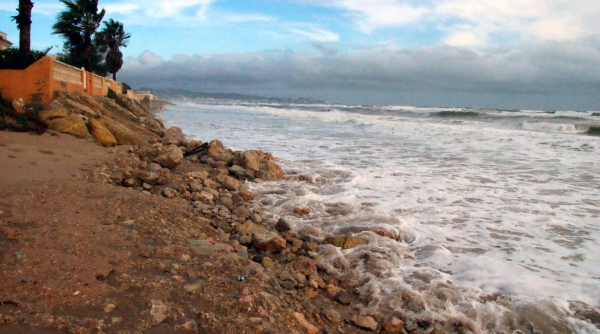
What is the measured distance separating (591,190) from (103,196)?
872cm

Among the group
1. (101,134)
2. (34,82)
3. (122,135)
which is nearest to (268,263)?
(101,134)

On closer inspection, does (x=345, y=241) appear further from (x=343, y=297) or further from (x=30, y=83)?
(x=30, y=83)

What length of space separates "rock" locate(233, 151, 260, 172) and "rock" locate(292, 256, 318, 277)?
4.71 m

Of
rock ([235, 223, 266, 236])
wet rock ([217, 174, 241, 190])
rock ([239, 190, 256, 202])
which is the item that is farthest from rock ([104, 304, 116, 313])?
wet rock ([217, 174, 241, 190])

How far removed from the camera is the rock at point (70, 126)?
9.26m

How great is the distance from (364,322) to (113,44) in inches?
1545

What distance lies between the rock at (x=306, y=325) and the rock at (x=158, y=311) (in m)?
0.98

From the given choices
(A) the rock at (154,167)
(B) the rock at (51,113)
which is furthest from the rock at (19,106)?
(A) the rock at (154,167)

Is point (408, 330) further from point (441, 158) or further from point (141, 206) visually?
point (441, 158)

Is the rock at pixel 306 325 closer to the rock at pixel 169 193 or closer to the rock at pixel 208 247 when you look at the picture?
the rock at pixel 208 247

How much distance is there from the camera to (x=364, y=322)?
3.44 meters

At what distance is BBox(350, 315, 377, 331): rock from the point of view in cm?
342

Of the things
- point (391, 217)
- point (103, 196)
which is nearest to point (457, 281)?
point (391, 217)

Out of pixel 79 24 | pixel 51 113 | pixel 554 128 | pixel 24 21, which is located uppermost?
pixel 79 24
